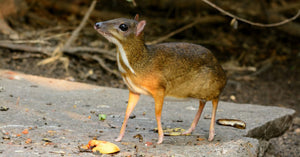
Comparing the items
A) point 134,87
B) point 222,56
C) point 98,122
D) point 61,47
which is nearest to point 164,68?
point 134,87

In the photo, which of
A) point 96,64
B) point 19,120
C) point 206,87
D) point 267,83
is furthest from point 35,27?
point 206,87

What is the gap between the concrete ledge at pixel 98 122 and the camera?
3.73 meters

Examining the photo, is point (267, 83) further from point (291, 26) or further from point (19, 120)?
point (19, 120)

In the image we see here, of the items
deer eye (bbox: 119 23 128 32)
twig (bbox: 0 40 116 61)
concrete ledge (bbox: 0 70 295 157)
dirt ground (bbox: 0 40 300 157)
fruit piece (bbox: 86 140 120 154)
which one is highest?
twig (bbox: 0 40 116 61)

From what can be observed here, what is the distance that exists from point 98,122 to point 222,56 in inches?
201

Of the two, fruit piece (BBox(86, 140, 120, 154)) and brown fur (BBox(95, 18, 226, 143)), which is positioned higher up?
brown fur (BBox(95, 18, 226, 143))

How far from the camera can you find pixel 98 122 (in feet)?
15.1

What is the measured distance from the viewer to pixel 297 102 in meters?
7.84

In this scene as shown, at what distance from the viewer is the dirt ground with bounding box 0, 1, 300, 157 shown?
7.80 m

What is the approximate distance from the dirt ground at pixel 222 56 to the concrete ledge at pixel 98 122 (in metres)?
1.02

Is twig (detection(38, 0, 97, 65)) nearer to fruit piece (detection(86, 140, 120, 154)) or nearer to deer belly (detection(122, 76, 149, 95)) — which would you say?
deer belly (detection(122, 76, 149, 95))

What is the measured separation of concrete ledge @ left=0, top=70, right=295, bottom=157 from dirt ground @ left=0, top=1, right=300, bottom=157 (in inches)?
40.3

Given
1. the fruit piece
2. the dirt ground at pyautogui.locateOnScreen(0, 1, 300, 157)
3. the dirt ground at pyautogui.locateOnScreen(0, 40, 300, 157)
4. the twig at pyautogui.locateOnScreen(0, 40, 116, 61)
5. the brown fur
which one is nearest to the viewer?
the fruit piece

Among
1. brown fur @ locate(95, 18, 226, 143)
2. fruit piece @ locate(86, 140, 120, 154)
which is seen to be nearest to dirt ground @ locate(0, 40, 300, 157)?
brown fur @ locate(95, 18, 226, 143)
